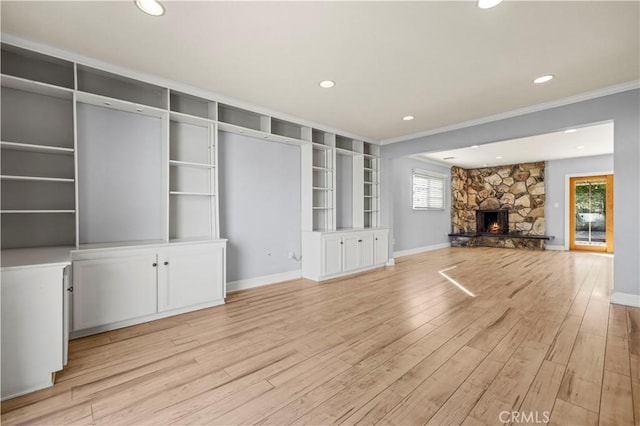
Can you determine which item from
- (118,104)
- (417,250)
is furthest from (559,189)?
(118,104)

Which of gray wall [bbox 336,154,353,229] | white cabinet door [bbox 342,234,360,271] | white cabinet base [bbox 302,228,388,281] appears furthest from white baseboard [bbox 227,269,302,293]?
gray wall [bbox 336,154,353,229]

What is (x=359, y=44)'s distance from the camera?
7.91 ft

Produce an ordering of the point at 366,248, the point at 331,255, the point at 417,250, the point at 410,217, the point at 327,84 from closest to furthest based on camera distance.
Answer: the point at 327,84
the point at 331,255
the point at 366,248
the point at 410,217
the point at 417,250

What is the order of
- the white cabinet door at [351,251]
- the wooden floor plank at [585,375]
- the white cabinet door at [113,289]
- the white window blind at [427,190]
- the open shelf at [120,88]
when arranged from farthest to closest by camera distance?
the white window blind at [427,190] → the white cabinet door at [351,251] → the open shelf at [120,88] → the white cabinet door at [113,289] → the wooden floor plank at [585,375]

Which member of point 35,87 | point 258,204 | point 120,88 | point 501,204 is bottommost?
point 258,204

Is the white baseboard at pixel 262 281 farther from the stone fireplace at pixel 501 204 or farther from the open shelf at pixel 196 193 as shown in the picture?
the stone fireplace at pixel 501 204

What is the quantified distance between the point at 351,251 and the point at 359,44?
3.35 meters

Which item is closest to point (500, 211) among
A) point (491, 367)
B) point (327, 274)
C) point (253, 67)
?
point (327, 274)

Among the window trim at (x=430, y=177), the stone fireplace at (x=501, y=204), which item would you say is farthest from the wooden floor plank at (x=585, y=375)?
the stone fireplace at (x=501, y=204)

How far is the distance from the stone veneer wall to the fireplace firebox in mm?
113

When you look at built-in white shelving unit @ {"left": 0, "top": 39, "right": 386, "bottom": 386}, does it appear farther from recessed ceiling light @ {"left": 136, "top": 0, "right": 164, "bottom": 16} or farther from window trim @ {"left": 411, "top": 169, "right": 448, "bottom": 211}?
window trim @ {"left": 411, "top": 169, "right": 448, "bottom": 211}

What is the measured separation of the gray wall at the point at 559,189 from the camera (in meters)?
7.66

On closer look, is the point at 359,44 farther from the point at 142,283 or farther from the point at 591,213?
the point at 591,213

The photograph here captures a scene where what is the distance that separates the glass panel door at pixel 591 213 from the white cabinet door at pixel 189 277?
9293mm
